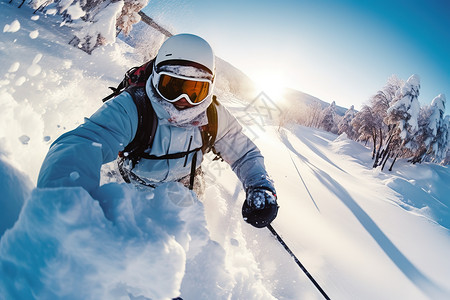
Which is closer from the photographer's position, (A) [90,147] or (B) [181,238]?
(B) [181,238]

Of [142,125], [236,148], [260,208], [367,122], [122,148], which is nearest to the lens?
[122,148]

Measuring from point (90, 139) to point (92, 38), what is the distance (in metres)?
20.3

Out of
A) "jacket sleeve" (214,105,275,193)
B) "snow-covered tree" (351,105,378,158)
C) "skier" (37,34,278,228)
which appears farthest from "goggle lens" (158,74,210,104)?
"snow-covered tree" (351,105,378,158)

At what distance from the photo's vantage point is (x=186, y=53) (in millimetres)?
1861

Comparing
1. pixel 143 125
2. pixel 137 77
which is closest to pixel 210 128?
pixel 143 125

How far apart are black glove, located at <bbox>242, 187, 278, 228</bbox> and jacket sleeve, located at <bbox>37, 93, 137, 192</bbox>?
1.18m

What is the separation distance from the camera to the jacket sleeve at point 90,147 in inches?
33.4

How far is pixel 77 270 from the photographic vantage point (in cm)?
63

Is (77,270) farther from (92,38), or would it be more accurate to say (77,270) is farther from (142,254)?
(92,38)

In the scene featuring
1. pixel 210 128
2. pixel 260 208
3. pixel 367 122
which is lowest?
pixel 260 208

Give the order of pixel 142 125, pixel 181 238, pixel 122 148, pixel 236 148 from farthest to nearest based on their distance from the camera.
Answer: pixel 236 148
pixel 142 125
pixel 122 148
pixel 181 238

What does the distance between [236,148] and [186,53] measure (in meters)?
1.10

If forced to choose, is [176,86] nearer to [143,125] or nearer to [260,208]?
[143,125]

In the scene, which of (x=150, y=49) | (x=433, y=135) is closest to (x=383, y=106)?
(x=433, y=135)
